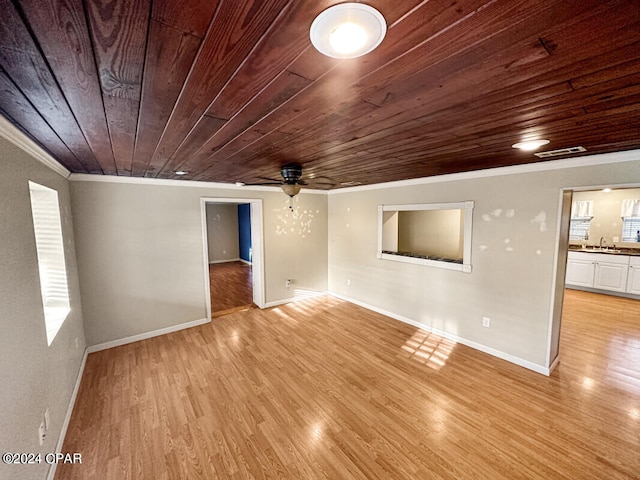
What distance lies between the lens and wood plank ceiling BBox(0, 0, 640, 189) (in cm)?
69

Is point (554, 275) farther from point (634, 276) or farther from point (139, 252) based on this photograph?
point (139, 252)

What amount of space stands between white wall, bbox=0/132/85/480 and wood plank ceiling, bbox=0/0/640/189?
342 mm

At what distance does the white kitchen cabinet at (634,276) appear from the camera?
4.87 m

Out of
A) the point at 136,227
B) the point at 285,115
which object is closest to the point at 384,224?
the point at 285,115

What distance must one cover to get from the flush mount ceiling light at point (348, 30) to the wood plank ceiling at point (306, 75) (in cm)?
4

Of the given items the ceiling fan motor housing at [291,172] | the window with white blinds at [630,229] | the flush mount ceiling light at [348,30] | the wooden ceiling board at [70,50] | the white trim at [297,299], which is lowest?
the white trim at [297,299]

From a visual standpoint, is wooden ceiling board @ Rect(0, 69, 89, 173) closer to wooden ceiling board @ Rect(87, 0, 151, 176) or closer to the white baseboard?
wooden ceiling board @ Rect(87, 0, 151, 176)

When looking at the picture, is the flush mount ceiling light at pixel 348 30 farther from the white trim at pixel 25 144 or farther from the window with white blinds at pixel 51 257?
the window with white blinds at pixel 51 257

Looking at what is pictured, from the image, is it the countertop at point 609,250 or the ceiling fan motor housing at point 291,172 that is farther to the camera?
the countertop at point 609,250

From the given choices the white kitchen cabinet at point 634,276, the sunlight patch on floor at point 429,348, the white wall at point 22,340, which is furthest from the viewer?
the white kitchen cabinet at point 634,276

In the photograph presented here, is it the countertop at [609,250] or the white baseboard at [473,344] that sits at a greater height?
the countertop at [609,250]

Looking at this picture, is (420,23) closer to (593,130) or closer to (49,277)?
(593,130)

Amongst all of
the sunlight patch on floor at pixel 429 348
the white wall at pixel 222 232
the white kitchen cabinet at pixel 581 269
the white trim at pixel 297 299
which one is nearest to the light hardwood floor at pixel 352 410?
the sunlight patch on floor at pixel 429 348

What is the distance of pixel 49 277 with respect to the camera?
235cm
